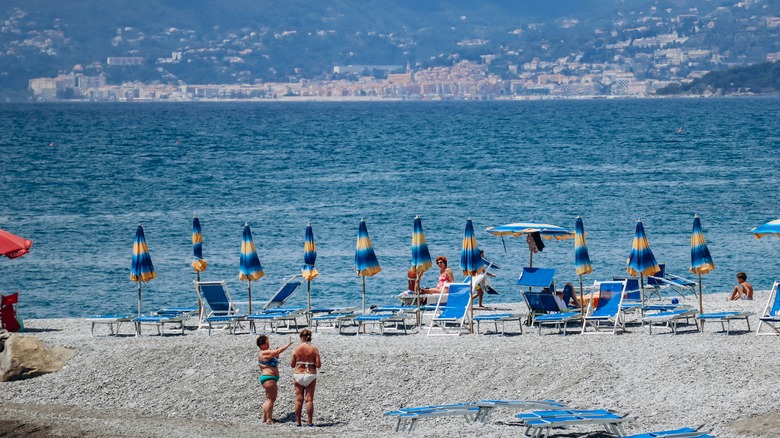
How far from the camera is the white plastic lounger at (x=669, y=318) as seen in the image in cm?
1673

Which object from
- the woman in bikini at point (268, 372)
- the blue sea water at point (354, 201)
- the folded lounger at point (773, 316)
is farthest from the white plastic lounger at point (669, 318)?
the blue sea water at point (354, 201)

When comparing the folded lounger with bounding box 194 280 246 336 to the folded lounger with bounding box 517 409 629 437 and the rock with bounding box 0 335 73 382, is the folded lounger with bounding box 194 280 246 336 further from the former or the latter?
the folded lounger with bounding box 517 409 629 437

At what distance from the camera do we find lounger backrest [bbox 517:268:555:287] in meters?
18.0

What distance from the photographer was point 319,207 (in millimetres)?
44062

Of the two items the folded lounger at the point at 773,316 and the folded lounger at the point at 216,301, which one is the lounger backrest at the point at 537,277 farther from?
the folded lounger at the point at 216,301

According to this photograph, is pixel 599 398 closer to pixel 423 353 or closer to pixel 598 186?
pixel 423 353

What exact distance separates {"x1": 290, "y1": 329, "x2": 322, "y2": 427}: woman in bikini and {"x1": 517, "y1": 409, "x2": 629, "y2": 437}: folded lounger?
7.92 feet

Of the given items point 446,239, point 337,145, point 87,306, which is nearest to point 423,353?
point 87,306

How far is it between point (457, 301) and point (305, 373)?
4.47m

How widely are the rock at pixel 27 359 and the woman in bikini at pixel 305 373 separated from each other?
3.97 m

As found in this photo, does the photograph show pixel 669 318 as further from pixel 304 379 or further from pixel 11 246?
pixel 11 246

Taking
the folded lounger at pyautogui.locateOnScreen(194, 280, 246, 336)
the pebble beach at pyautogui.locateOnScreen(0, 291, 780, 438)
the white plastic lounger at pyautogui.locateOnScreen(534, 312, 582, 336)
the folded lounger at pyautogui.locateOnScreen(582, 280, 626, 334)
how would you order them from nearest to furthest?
the pebble beach at pyautogui.locateOnScreen(0, 291, 780, 438), the white plastic lounger at pyautogui.locateOnScreen(534, 312, 582, 336), the folded lounger at pyautogui.locateOnScreen(582, 280, 626, 334), the folded lounger at pyautogui.locateOnScreen(194, 280, 246, 336)

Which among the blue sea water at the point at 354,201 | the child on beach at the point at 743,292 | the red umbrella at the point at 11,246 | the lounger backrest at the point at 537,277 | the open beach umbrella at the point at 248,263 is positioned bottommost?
the blue sea water at the point at 354,201

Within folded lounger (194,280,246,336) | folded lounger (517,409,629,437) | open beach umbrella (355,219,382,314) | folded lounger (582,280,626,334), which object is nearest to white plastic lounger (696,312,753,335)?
Result: folded lounger (582,280,626,334)
